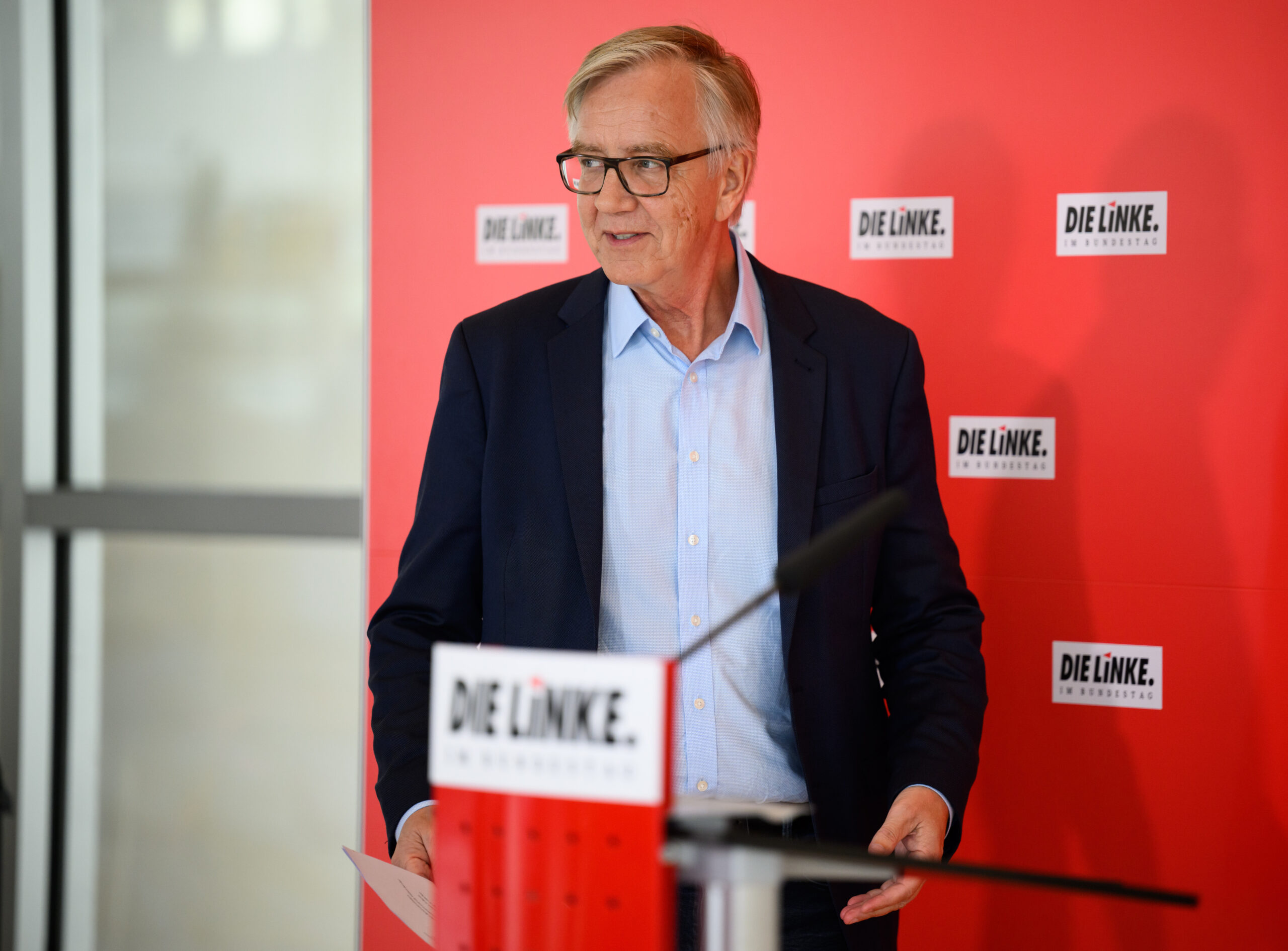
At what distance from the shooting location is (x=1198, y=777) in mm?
2012

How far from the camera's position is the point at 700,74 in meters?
1.45

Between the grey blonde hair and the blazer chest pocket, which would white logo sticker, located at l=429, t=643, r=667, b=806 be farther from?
the grey blonde hair

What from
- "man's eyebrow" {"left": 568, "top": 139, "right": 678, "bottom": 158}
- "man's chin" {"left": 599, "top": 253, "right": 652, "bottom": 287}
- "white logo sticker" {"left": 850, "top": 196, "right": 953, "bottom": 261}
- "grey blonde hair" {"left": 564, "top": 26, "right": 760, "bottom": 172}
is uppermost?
"grey blonde hair" {"left": 564, "top": 26, "right": 760, "bottom": 172}

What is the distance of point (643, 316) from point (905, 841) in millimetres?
781

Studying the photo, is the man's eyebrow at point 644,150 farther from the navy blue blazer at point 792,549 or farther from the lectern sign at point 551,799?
the lectern sign at point 551,799

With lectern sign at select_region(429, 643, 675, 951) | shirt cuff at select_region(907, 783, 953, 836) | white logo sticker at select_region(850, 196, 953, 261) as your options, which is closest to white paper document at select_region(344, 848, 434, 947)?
lectern sign at select_region(429, 643, 675, 951)

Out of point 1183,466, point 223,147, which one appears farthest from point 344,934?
point 1183,466

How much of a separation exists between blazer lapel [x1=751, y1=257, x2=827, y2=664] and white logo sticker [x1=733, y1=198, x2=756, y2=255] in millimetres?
629

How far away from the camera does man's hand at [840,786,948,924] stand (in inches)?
46.3

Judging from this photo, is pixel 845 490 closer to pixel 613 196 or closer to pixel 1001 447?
pixel 613 196

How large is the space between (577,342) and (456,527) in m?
0.32

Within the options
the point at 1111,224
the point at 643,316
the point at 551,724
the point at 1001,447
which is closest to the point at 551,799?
the point at 551,724

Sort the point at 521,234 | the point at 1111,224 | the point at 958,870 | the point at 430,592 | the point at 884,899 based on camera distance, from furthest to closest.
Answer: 1. the point at 521,234
2. the point at 1111,224
3. the point at 430,592
4. the point at 884,899
5. the point at 958,870

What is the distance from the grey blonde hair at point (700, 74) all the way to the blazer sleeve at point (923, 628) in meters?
0.40
